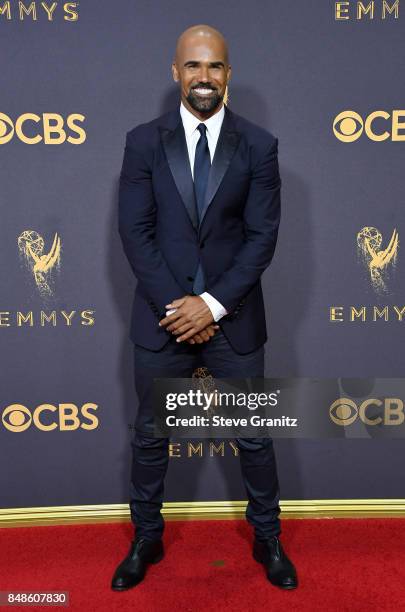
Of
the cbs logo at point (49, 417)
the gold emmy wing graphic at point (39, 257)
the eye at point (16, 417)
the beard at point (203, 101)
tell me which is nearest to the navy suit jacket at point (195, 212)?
the beard at point (203, 101)

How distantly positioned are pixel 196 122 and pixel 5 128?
2.82ft

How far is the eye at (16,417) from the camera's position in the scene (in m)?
2.91

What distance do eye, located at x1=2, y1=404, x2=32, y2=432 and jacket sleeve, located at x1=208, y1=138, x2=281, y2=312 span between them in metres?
1.14

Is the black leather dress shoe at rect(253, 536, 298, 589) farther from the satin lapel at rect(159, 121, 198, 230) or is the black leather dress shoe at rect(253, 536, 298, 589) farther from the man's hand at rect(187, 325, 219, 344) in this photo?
the satin lapel at rect(159, 121, 198, 230)

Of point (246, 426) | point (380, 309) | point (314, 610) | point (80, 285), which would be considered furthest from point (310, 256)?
point (314, 610)

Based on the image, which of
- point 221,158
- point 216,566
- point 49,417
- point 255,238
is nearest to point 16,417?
point 49,417

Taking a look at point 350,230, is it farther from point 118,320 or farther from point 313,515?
point 313,515

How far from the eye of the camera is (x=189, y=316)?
7.36 ft

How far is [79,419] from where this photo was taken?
9.62 feet

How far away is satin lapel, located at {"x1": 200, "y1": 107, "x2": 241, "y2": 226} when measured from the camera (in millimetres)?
2242

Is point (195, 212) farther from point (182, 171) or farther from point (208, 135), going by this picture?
point (208, 135)

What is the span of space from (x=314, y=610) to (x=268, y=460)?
1.72 feet

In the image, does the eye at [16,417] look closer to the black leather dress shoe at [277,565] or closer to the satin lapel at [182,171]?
the black leather dress shoe at [277,565]

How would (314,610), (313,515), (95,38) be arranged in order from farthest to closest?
(313,515) < (95,38) < (314,610)
